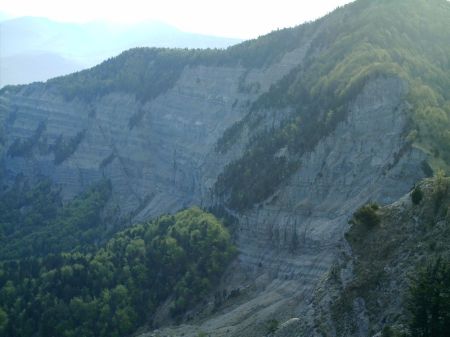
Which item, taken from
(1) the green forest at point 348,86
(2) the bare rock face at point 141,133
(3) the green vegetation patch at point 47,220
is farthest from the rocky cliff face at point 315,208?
(3) the green vegetation patch at point 47,220

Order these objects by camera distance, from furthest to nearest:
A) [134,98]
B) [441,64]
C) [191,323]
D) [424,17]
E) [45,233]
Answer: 1. [134,98]
2. [45,233]
3. [424,17]
4. [441,64]
5. [191,323]

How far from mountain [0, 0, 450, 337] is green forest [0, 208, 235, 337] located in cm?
180

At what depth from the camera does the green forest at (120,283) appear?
70000 millimetres

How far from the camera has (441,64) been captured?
264 ft

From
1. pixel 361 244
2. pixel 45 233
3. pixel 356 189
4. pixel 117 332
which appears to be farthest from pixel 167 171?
pixel 361 244

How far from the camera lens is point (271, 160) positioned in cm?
7950

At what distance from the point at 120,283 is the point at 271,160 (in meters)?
25.2

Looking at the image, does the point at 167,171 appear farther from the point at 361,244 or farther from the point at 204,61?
the point at 361,244

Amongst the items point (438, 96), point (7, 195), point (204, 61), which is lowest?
point (7, 195)

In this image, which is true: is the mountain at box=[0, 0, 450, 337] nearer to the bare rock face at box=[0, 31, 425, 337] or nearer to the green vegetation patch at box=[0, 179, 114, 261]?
the bare rock face at box=[0, 31, 425, 337]

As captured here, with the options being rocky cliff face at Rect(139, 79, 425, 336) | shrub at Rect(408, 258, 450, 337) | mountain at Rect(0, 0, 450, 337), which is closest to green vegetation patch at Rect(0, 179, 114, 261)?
mountain at Rect(0, 0, 450, 337)

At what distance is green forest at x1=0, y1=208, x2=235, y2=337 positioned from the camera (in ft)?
230

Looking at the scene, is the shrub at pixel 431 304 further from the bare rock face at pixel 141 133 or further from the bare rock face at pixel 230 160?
the bare rock face at pixel 141 133

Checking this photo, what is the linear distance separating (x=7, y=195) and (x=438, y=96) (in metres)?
98.8
